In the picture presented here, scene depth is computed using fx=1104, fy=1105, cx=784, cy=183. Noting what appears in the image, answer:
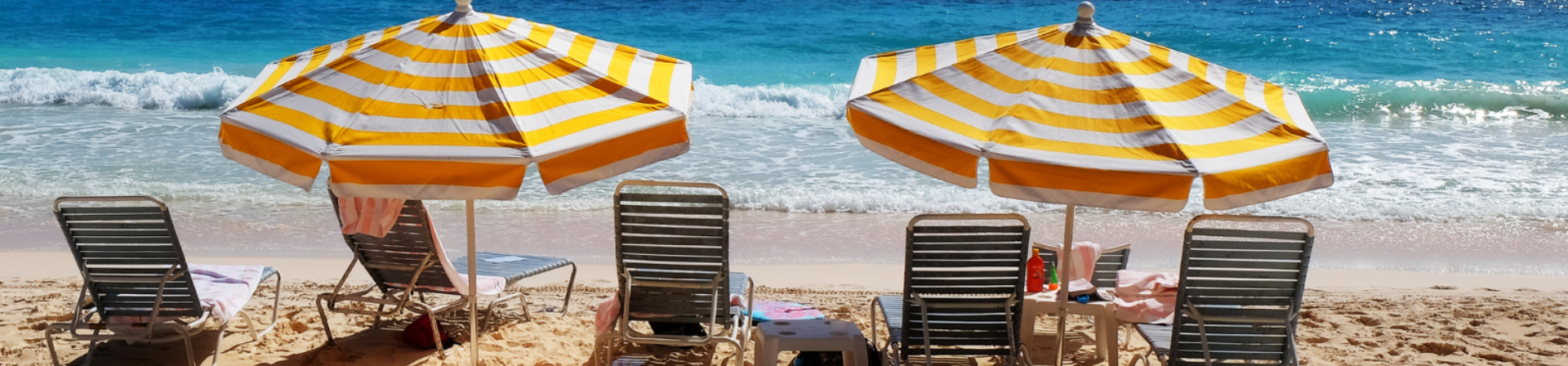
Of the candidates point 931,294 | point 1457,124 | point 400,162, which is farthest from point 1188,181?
point 1457,124

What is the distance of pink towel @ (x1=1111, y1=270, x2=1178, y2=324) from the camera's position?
4457mm

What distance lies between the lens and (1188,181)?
3.42 meters

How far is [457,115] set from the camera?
3701 mm

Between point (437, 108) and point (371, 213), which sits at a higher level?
point (437, 108)

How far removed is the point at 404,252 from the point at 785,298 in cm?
229

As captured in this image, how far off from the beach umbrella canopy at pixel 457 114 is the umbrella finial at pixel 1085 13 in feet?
4.99

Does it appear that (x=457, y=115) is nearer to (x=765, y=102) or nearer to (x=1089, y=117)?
(x=1089, y=117)

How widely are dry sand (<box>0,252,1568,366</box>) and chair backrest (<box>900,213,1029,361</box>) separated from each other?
2.37ft

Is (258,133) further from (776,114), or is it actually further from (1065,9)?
(1065,9)

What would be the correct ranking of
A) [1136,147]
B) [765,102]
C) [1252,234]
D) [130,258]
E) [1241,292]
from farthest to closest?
1. [765,102]
2. [130,258]
3. [1241,292]
4. [1252,234]
5. [1136,147]

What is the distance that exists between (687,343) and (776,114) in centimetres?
1063

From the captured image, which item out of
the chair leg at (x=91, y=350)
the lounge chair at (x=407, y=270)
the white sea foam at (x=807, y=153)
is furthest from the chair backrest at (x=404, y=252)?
the white sea foam at (x=807, y=153)

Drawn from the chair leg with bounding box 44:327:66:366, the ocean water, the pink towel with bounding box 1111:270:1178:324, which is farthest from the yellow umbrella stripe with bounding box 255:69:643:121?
the ocean water

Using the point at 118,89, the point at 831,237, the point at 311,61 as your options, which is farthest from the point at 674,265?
the point at 118,89
